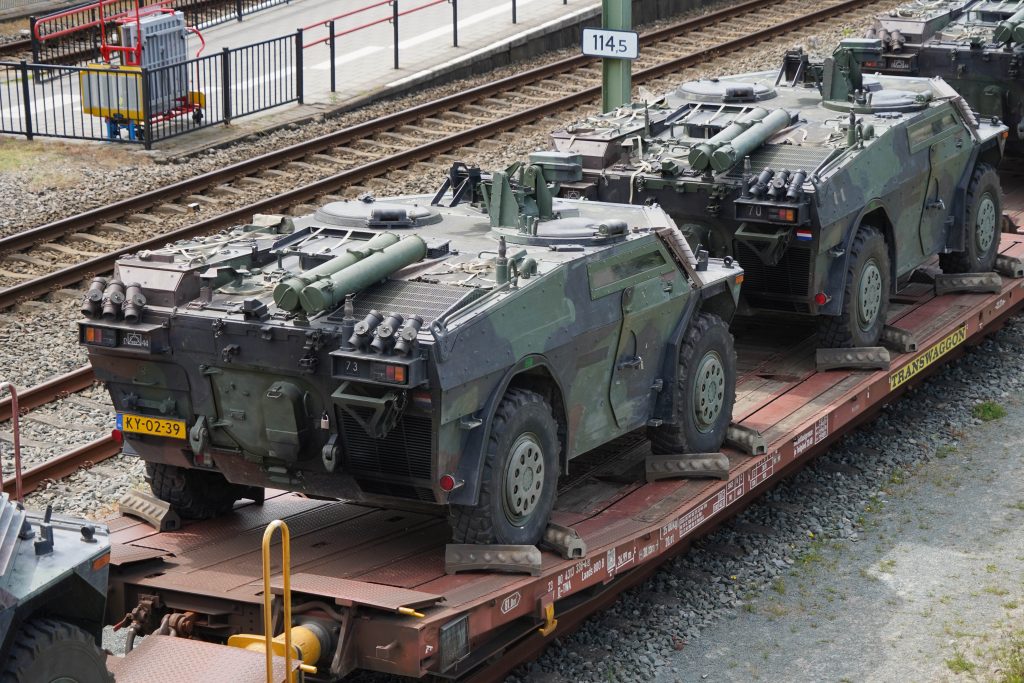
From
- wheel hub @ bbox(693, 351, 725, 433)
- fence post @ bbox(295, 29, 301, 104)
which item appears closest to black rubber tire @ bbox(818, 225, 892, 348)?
wheel hub @ bbox(693, 351, 725, 433)

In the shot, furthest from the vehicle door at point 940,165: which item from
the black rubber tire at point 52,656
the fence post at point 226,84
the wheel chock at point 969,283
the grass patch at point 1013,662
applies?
the fence post at point 226,84

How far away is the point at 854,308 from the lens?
12961 mm

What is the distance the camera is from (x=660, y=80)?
24031mm

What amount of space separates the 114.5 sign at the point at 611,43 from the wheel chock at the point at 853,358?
5722 millimetres

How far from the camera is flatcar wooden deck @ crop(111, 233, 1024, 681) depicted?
842 cm

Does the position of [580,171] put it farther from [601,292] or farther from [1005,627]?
[1005,627]

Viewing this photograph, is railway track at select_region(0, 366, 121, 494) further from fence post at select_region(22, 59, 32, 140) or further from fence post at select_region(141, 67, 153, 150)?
fence post at select_region(22, 59, 32, 140)

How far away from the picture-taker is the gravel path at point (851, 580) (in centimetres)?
980

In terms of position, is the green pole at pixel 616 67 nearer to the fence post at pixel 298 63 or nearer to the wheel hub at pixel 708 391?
the fence post at pixel 298 63

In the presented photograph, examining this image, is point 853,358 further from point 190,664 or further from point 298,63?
point 298,63

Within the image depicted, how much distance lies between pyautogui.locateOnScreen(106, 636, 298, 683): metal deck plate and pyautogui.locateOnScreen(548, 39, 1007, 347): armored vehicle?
5.66m

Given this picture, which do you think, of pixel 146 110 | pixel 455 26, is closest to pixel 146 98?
pixel 146 110

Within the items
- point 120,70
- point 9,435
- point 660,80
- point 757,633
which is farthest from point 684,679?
point 660,80

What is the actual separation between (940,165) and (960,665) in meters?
5.54
